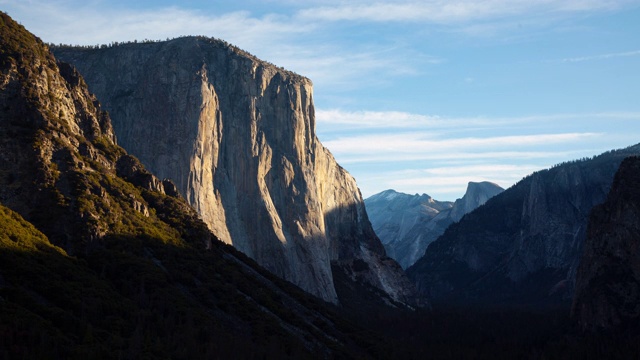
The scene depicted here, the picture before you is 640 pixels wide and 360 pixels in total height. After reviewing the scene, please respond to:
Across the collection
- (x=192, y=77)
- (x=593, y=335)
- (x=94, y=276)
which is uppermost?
(x=192, y=77)

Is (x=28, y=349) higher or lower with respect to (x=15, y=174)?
lower

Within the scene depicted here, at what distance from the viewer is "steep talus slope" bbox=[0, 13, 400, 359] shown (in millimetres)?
82625

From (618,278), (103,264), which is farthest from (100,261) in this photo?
(618,278)

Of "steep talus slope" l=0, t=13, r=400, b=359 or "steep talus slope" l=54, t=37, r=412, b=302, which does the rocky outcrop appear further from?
"steep talus slope" l=0, t=13, r=400, b=359

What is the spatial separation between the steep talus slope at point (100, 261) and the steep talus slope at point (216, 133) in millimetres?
35227

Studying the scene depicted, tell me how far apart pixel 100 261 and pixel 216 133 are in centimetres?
7939

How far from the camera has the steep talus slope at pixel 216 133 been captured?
168 meters

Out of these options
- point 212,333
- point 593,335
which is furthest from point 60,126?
point 593,335

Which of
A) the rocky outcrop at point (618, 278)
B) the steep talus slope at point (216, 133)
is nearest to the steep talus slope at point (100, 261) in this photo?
the steep talus slope at point (216, 133)

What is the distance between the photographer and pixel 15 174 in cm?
10169

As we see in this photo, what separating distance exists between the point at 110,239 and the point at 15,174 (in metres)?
12.3

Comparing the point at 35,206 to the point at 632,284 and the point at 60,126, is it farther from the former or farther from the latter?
the point at 632,284

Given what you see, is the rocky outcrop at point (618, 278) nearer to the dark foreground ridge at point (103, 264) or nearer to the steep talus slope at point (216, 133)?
the steep talus slope at point (216, 133)

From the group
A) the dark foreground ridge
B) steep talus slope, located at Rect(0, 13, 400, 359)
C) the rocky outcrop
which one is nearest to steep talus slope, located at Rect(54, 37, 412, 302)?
the dark foreground ridge
